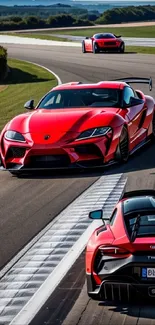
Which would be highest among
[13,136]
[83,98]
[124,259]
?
[124,259]

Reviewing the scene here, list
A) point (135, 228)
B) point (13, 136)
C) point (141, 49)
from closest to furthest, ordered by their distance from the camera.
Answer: point (135, 228) → point (13, 136) → point (141, 49)

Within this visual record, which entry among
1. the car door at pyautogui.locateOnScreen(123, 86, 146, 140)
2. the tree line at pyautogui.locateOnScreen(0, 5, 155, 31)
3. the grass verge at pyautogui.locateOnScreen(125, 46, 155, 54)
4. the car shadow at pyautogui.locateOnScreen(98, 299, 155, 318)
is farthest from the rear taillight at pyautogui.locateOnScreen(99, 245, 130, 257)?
the tree line at pyautogui.locateOnScreen(0, 5, 155, 31)

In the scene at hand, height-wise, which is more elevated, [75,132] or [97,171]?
[75,132]

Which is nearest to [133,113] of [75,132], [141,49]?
[75,132]

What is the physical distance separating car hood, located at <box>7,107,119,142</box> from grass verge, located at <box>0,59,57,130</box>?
574 cm

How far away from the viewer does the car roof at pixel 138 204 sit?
7.26 meters

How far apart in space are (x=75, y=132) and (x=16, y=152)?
1039 millimetres

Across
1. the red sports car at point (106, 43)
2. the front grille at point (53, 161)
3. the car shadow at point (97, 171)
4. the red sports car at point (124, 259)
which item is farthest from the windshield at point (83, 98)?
the red sports car at point (106, 43)

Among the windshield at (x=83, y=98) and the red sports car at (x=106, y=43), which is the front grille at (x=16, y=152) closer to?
the windshield at (x=83, y=98)

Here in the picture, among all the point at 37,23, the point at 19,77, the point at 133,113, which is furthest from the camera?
the point at 37,23

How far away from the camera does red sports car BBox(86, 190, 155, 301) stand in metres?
6.65

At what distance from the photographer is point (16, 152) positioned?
1376cm

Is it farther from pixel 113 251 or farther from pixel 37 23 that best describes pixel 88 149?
pixel 37 23

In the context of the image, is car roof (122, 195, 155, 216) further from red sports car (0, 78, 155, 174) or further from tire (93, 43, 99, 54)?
tire (93, 43, 99, 54)
